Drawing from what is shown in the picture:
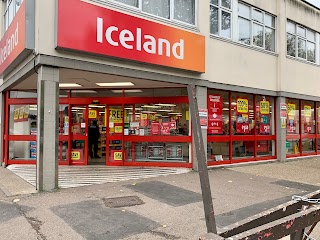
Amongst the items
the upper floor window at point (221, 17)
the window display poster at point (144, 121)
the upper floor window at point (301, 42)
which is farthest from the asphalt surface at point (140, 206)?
the upper floor window at point (301, 42)

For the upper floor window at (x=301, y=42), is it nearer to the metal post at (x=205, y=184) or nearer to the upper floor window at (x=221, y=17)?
the upper floor window at (x=221, y=17)

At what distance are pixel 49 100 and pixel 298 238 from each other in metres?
6.20

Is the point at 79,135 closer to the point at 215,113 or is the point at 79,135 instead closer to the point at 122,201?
the point at 215,113

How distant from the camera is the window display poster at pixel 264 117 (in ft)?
42.4

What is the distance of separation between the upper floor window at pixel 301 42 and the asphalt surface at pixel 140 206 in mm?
7105

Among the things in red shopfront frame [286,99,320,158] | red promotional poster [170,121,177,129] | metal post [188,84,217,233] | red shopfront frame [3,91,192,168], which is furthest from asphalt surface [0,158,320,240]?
red shopfront frame [286,99,320,158]

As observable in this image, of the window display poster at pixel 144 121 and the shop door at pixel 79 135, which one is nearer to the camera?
the window display poster at pixel 144 121

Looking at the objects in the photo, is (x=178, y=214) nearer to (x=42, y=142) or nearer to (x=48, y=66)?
(x=42, y=142)

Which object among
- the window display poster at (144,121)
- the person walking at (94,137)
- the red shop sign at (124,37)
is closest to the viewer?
the red shop sign at (124,37)

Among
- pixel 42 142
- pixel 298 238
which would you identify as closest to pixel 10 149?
pixel 42 142

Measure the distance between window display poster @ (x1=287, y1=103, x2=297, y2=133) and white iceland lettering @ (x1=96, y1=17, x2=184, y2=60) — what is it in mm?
6962

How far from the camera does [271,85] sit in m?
13.0

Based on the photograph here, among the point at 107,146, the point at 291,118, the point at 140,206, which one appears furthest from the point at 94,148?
the point at 291,118

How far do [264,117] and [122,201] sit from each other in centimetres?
845
